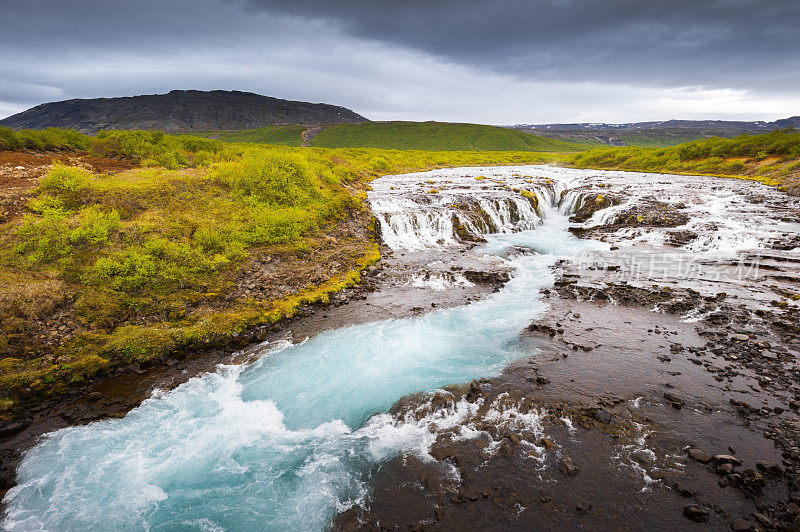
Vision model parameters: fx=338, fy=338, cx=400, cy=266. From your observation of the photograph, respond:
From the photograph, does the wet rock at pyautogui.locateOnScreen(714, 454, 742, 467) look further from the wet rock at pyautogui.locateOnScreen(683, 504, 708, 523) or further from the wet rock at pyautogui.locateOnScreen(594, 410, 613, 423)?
the wet rock at pyautogui.locateOnScreen(594, 410, 613, 423)

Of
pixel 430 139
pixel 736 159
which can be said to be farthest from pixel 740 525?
pixel 430 139

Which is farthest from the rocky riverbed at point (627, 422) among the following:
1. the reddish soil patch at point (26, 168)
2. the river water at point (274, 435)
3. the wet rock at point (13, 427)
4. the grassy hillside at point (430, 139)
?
the grassy hillside at point (430, 139)

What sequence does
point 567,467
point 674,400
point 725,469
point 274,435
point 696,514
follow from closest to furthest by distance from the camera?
point 696,514, point 725,469, point 567,467, point 274,435, point 674,400

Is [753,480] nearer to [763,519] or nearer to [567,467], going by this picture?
[763,519]

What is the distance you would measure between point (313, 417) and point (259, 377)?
2908mm

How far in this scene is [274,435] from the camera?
392 inches

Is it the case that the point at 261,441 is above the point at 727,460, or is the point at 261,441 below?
below

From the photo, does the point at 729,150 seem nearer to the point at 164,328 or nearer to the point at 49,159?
the point at 164,328

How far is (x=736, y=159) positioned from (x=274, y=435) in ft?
250

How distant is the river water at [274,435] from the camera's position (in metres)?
7.86

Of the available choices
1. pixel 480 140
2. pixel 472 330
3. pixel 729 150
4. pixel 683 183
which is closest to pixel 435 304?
pixel 472 330

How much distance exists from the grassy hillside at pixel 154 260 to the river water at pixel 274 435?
2881 mm

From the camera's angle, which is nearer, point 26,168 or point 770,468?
point 770,468

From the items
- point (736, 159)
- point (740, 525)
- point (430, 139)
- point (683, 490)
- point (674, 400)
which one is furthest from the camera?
point (430, 139)
